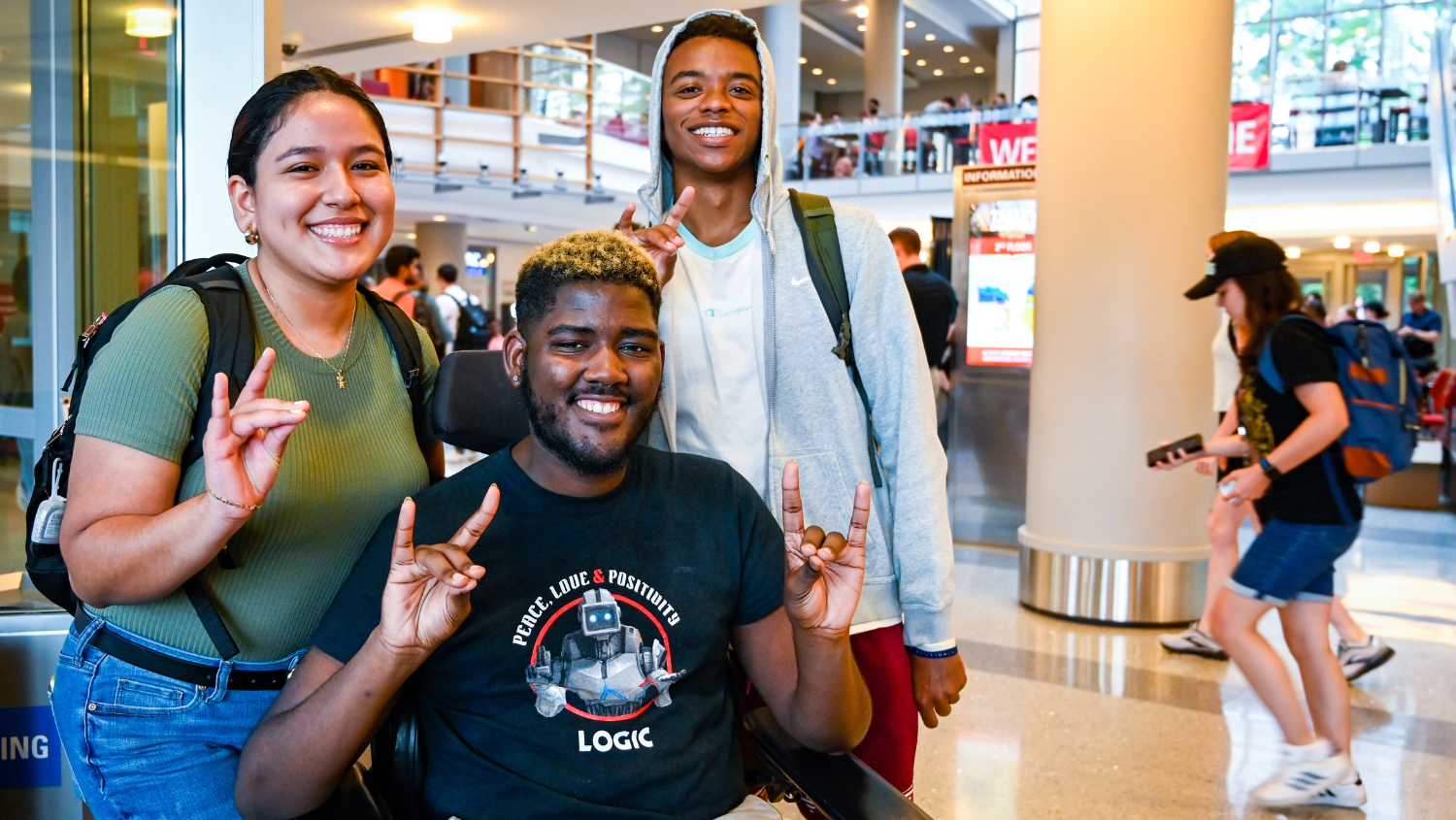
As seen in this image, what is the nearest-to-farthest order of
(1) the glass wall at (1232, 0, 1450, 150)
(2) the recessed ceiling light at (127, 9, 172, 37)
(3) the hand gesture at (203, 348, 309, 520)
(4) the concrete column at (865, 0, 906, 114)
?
(3) the hand gesture at (203, 348, 309, 520) < (2) the recessed ceiling light at (127, 9, 172, 37) < (1) the glass wall at (1232, 0, 1450, 150) < (4) the concrete column at (865, 0, 906, 114)

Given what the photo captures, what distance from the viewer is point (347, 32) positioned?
705 cm

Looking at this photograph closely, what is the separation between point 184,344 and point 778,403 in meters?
0.88

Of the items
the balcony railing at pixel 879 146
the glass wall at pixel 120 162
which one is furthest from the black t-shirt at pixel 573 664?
the balcony railing at pixel 879 146

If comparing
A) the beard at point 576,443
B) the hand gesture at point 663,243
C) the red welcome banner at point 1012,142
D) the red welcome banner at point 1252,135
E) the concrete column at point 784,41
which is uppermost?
the concrete column at point 784,41

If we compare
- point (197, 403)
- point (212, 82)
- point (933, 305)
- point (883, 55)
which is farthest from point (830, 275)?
point (883, 55)

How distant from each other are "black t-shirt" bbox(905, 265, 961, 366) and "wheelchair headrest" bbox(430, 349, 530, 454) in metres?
4.87

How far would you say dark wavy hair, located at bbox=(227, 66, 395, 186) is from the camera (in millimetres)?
1485

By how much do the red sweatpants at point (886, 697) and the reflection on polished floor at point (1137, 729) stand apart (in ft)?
3.63

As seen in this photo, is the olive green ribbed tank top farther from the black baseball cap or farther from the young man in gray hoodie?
the black baseball cap

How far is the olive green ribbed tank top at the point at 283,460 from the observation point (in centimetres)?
133

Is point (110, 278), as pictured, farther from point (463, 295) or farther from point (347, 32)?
point (463, 295)

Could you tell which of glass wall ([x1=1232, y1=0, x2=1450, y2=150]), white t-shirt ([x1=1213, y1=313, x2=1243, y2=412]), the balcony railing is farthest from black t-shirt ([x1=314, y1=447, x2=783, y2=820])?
the balcony railing

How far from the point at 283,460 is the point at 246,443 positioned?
0.19m

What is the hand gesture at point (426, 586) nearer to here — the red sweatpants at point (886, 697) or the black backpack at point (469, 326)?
Result: the red sweatpants at point (886, 697)
